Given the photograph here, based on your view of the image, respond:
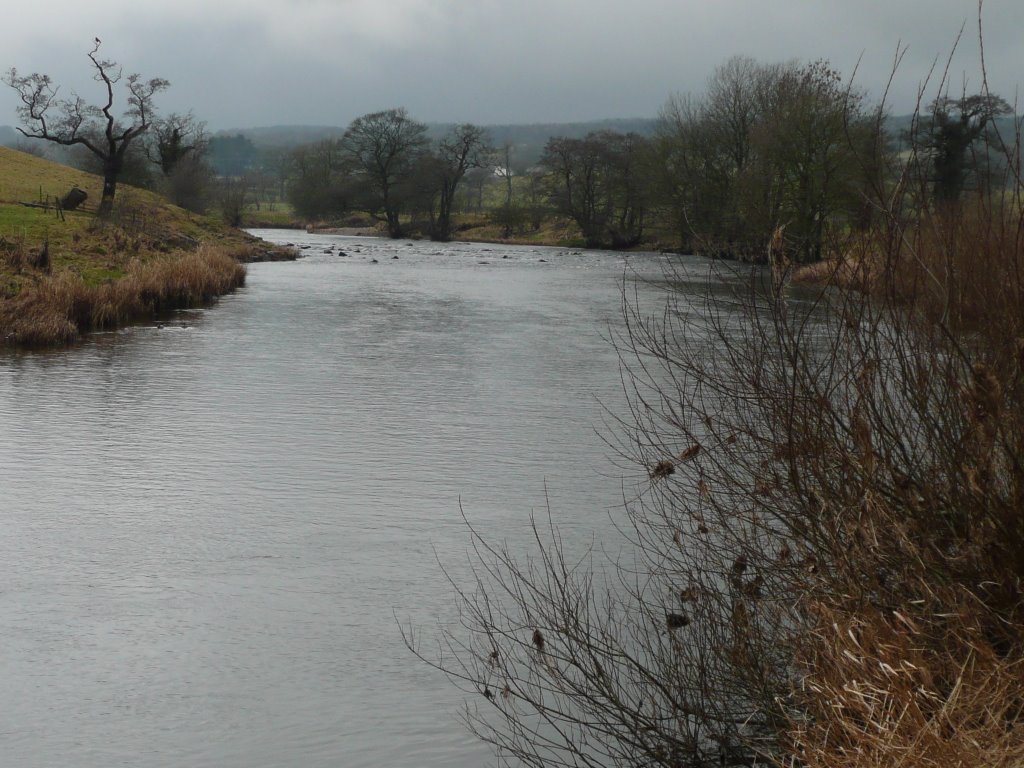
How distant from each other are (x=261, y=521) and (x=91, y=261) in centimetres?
1781

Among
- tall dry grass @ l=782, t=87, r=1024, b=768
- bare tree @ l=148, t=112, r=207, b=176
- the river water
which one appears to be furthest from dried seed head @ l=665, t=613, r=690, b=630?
bare tree @ l=148, t=112, r=207, b=176

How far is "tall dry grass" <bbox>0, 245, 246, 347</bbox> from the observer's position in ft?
58.5

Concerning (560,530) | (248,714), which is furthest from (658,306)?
(248,714)

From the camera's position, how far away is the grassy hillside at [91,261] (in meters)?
18.6

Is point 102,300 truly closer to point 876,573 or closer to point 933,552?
point 876,573

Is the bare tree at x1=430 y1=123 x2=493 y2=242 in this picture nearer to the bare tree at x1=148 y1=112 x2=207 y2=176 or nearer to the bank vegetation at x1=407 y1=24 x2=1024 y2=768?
the bare tree at x1=148 y1=112 x2=207 y2=176

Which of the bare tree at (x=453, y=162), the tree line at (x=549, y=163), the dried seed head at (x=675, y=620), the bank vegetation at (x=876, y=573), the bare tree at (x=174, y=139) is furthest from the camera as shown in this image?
the bare tree at (x=453, y=162)

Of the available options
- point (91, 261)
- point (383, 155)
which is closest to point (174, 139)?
point (383, 155)

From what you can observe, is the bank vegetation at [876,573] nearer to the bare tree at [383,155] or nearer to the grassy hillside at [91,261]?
the grassy hillside at [91,261]

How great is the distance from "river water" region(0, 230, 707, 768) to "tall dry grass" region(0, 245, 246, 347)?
83cm

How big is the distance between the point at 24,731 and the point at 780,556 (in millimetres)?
3969

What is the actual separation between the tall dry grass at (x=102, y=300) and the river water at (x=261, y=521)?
83 cm

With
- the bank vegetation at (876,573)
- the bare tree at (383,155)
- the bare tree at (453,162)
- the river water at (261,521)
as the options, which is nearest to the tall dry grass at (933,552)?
the bank vegetation at (876,573)

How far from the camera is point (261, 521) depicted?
8.98 m
